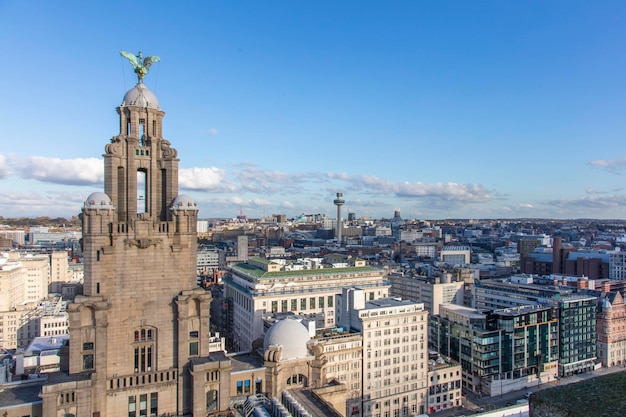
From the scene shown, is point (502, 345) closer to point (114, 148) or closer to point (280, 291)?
point (280, 291)

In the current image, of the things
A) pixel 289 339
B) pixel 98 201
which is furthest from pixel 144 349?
pixel 289 339

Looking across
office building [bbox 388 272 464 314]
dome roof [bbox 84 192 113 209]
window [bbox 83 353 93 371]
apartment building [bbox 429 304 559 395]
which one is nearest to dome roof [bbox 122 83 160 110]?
dome roof [bbox 84 192 113 209]

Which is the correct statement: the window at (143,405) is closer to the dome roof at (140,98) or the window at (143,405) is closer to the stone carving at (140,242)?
the stone carving at (140,242)

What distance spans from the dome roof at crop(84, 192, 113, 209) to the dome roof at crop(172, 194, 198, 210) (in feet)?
12.8

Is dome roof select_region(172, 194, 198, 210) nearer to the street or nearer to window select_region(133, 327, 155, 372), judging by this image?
window select_region(133, 327, 155, 372)

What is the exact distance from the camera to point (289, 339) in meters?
42.9

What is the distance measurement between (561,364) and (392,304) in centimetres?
3884

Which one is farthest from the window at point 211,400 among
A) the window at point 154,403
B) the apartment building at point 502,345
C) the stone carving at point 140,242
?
the apartment building at point 502,345

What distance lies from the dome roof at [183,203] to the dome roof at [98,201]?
3890 millimetres

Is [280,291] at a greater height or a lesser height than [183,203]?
lesser

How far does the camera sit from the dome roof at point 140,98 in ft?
104

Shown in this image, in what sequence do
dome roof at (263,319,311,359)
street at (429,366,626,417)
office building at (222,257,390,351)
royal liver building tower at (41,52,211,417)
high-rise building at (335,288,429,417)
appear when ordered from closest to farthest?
royal liver building tower at (41,52,211,417), dome roof at (263,319,311,359), high-rise building at (335,288,429,417), street at (429,366,626,417), office building at (222,257,390,351)

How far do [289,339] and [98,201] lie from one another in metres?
21.4

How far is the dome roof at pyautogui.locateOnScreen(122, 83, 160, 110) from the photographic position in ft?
104
